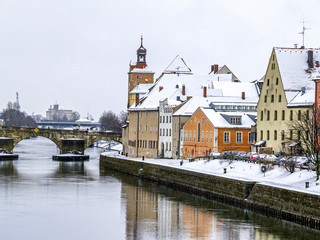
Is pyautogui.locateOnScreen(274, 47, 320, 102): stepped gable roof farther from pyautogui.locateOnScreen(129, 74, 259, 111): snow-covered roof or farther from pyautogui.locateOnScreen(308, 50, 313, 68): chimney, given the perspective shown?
pyautogui.locateOnScreen(129, 74, 259, 111): snow-covered roof

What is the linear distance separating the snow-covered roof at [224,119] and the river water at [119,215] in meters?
12.6

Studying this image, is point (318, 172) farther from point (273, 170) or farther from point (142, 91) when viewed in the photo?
point (142, 91)

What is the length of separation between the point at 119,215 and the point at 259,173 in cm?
1187

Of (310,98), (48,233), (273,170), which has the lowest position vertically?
(48,233)

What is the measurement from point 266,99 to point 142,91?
151 ft

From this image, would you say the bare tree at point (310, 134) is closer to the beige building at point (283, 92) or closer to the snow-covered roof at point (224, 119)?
the beige building at point (283, 92)

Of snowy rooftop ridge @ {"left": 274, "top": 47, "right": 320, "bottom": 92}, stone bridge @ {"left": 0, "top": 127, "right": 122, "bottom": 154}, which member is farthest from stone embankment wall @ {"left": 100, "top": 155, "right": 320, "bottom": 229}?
stone bridge @ {"left": 0, "top": 127, "right": 122, "bottom": 154}

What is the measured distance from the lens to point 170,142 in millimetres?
99688

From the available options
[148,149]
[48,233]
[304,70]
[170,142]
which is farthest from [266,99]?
[48,233]

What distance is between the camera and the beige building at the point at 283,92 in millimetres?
79688

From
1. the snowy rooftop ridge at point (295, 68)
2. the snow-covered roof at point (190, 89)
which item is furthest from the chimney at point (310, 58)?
the snow-covered roof at point (190, 89)

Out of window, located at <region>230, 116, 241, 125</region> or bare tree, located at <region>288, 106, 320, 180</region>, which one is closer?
bare tree, located at <region>288, 106, 320, 180</region>

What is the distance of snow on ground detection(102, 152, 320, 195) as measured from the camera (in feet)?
175

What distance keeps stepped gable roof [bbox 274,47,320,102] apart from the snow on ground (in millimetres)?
12434
